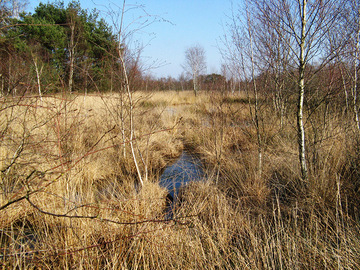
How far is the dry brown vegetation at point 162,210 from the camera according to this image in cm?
163

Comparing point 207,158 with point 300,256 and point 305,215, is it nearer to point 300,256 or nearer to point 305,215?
point 305,215

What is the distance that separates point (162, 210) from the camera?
306 centimetres

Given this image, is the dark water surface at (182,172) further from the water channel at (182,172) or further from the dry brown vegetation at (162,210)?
the dry brown vegetation at (162,210)

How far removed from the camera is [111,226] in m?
2.12

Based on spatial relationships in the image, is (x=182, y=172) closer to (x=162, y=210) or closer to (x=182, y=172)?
(x=182, y=172)

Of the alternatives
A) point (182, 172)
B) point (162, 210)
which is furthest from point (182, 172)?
point (162, 210)

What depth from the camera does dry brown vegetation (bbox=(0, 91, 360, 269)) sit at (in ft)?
5.34

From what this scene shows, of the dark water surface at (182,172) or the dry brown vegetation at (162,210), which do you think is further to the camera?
the dark water surface at (182,172)

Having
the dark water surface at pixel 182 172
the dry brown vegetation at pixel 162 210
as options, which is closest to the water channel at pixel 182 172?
the dark water surface at pixel 182 172

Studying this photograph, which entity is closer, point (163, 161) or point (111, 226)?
point (111, 226)

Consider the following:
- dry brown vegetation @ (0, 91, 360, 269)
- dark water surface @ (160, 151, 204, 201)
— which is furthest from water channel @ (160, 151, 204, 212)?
dry brown vegetation @ (0, 91, 360, 269)

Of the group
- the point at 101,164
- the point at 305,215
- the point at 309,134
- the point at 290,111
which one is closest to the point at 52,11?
the point at 101,164

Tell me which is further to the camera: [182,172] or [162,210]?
[182,172]

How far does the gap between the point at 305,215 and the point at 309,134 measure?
8.23 ft
